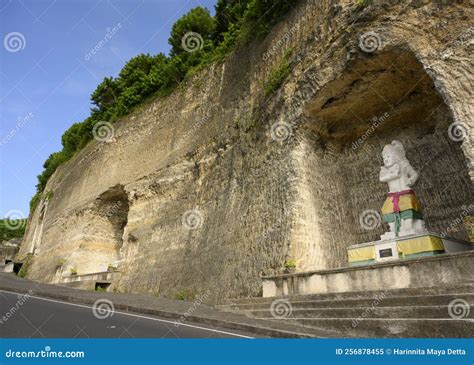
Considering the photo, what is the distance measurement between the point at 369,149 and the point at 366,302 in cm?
575

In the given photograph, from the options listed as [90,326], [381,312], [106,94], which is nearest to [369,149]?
[381,312]

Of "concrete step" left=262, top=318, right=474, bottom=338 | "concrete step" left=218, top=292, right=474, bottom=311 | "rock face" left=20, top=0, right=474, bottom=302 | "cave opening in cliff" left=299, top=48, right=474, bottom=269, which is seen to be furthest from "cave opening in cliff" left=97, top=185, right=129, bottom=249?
"concrete step" left=262, top=318, right=474, bottom=338

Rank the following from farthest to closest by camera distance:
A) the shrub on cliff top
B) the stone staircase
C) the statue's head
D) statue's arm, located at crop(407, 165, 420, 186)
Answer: the shrub on cliff top, the statue's head, statue's arm, located at crop(407, 165, 420, 186), the stone staircase

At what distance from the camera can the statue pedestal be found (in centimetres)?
704

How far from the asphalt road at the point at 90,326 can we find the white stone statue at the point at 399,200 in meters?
3.95

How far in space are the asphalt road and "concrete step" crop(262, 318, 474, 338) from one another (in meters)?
1.42

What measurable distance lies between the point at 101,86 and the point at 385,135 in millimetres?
22009

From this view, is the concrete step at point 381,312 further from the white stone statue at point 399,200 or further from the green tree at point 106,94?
the green tree at point 106,94

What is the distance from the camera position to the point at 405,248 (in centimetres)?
732

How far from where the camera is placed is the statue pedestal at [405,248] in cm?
704

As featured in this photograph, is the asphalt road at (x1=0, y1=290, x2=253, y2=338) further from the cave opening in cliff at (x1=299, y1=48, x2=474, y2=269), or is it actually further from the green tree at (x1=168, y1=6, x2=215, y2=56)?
the green tree at (x1=168, y1=6, x2=215, y2=56)

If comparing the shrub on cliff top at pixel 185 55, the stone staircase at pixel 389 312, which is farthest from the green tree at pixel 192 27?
the stone staircase at pixel 389 312

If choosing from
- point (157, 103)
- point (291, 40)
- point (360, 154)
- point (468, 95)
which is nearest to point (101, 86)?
point (157, 103)

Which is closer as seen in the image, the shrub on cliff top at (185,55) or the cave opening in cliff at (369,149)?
the cave opening in cliff at (369,149)
